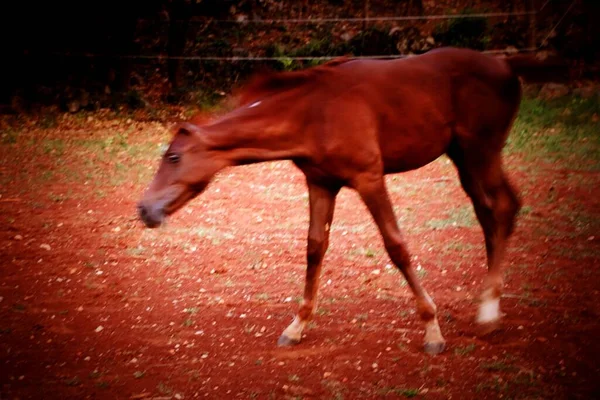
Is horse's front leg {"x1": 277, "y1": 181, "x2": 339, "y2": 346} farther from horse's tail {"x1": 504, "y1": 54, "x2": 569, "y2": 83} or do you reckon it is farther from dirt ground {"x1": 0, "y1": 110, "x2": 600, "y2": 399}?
horse's tail {"x1": 504, "y1": 54, "x2": 569, "y2": 83}

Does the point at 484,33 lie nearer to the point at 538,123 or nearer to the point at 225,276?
Answer: the point at 538,123

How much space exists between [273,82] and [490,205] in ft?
5.64

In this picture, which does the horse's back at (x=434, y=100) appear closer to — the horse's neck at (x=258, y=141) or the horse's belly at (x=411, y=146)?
the horse's belly at (x=411, y=146)

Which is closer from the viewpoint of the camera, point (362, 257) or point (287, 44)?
point (362, 257)

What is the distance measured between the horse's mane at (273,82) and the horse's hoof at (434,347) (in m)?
1.71

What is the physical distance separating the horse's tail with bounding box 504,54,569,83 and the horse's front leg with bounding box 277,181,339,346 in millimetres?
1604

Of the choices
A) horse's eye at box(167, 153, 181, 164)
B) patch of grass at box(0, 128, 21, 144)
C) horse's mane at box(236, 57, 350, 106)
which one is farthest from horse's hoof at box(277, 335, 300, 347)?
patch of grass at box(0, 128, 21, 144)

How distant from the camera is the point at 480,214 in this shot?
4.45 meters

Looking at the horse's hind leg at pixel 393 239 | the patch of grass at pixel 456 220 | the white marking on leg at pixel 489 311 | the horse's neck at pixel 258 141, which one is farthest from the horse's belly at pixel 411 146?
the patch of grass at pixel 456 220

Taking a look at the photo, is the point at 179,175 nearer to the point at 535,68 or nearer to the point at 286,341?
the point at 286,341

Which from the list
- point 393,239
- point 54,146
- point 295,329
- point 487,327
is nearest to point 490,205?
point 487,327

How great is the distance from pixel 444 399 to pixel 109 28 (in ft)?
39.3

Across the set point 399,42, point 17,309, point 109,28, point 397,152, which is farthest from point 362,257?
point 109,28

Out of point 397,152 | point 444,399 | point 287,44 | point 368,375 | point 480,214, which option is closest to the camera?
point 444,399
